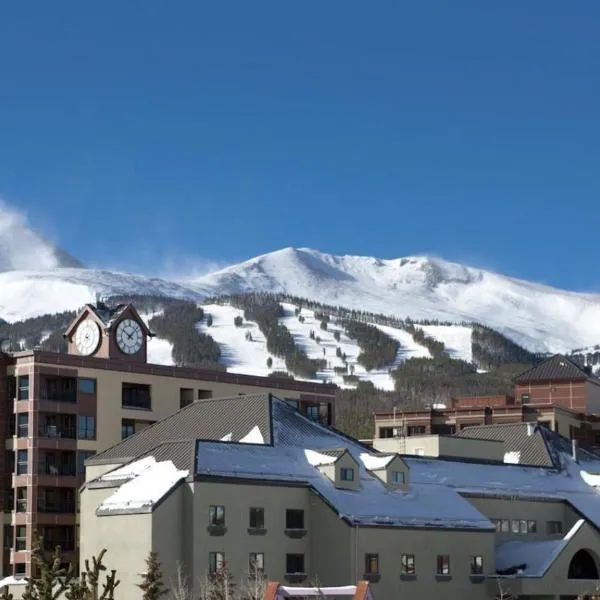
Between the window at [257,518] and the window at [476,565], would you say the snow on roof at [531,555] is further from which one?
the window at [257,518]

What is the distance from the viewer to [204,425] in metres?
108

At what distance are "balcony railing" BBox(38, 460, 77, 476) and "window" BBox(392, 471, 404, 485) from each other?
35.4 metres

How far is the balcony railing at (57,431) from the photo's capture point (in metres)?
127

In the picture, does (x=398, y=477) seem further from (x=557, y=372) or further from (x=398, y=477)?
(x=557, y=372)

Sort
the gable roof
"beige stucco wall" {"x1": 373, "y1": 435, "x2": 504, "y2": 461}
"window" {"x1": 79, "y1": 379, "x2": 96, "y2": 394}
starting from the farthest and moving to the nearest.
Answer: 1. the gable roof
2. "window" {"x1": 79, "y1": 379, "x2": 96, "y2": 394}
3. "beige stucco wall" {"x1": 373, "y1": 435, "x2": 504, "y2": 461}

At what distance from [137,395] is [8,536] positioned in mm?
16672

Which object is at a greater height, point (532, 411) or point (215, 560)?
point (532, 411)

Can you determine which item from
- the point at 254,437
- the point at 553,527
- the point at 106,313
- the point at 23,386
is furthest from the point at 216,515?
the point at 106,313

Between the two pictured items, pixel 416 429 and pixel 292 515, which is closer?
pixel 292 515

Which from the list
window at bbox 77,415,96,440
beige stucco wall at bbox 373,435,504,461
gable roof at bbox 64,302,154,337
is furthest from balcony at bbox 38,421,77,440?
beige stucco wall at bbox 373,435,504,461

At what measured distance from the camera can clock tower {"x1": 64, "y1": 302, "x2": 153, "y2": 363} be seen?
13638cm

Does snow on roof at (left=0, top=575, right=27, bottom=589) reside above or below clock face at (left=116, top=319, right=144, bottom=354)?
below

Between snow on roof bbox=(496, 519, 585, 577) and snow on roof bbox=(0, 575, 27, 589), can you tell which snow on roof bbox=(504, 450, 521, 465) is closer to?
snow on roof bbox=(496, 519, 585, 577)

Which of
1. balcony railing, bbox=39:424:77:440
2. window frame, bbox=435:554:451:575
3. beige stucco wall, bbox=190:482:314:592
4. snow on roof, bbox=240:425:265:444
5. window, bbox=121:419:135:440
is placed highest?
window, bbox=121:419:135:440
